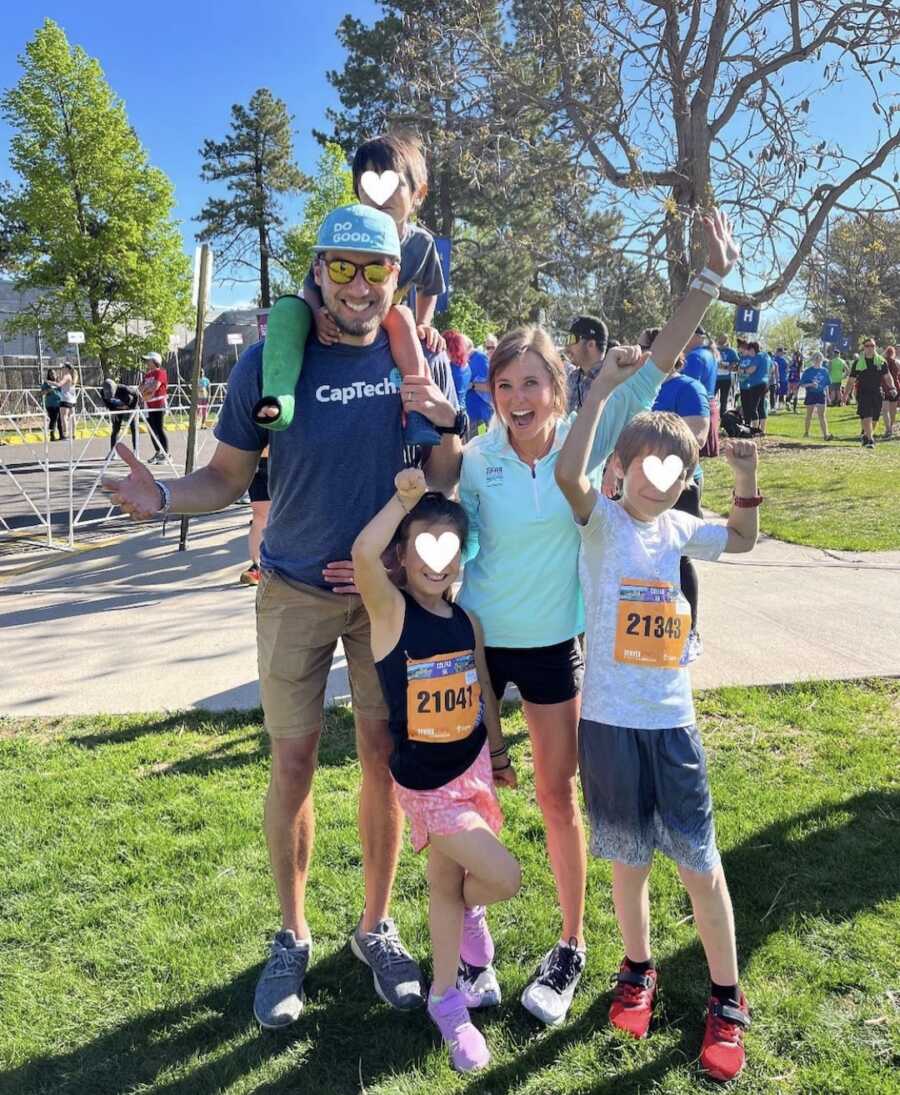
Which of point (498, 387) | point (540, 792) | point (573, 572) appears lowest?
point (540, 792)

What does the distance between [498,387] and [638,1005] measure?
1770 mm

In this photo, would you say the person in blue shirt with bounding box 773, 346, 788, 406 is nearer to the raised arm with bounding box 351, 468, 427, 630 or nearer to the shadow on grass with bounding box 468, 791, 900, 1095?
the shadow on grass with bounding box 468, 791, 900, 1095

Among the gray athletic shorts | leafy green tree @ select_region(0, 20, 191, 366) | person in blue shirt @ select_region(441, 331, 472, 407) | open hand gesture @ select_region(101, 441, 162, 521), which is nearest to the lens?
open hand gesture @ select_region(101, 441, 162, 521)

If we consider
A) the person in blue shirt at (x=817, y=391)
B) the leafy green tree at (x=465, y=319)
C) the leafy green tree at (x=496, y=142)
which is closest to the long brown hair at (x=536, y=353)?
the leafy green tree at (x=496, y=142)

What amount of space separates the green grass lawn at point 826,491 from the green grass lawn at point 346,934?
15.5 feet

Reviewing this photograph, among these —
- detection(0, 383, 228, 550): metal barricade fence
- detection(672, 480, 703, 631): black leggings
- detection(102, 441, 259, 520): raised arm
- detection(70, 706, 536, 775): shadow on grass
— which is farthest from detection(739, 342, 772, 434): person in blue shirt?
detection(102, 441, 259, 520): raised arm

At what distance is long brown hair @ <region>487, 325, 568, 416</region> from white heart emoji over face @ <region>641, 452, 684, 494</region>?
31 cm

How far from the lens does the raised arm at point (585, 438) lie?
2174 mm

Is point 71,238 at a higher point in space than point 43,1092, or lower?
higher

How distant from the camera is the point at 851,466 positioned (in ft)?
42.7

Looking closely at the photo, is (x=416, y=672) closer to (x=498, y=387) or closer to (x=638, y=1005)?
(x=498, y=387)

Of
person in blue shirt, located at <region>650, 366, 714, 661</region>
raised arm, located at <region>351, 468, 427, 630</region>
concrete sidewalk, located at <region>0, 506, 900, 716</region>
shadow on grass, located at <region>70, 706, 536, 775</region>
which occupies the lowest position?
shadow on grass, located at <region>70, 706, 536, 775</region>

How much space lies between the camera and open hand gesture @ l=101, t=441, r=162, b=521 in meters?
2.11

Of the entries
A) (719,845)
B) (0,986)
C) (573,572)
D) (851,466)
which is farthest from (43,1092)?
(851,466)
